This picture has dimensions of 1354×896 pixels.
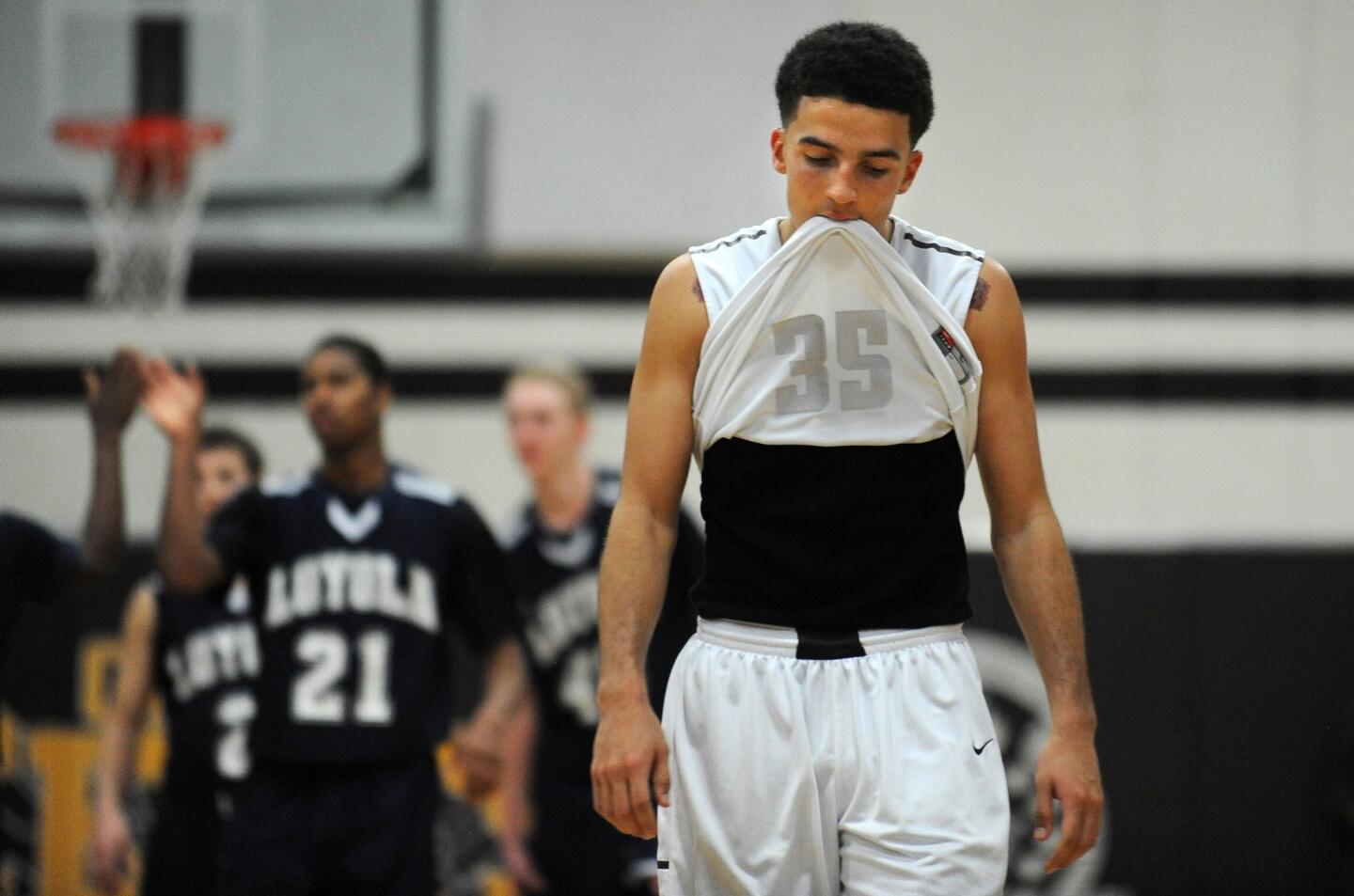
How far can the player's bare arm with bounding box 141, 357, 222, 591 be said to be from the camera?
539 centimetres

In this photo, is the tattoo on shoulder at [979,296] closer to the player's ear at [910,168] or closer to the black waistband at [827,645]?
the player's ear at [910,168]

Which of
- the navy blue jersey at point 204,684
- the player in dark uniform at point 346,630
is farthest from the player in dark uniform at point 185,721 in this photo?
the player in dark uniform at point 346,630

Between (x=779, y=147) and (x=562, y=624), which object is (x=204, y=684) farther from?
(x=779, y=147)

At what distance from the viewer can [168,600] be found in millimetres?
6844

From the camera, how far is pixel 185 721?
6.72m

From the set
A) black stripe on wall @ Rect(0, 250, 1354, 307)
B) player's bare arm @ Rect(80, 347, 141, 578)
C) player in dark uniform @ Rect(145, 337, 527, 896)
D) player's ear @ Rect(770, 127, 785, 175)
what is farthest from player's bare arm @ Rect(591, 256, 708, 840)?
black stripe on wall @ Rect(0, 250, 1354, 307)

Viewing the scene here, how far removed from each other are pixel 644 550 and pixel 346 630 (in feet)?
8.43

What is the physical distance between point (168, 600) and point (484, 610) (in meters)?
1.69

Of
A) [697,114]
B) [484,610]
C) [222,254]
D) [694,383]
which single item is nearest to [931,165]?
[697,114]

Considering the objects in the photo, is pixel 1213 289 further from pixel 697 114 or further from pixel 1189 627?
pixel 697 114

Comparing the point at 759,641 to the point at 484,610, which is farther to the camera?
the point at 484,610

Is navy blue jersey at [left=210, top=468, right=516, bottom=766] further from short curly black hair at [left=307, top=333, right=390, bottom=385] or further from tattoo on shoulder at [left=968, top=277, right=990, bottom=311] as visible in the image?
tattoo on shoulder at [left=968, top=277, right=990, bottom=311]

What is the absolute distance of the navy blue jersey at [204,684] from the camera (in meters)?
6.68

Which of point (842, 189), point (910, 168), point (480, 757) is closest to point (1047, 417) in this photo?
point (480, 757)
